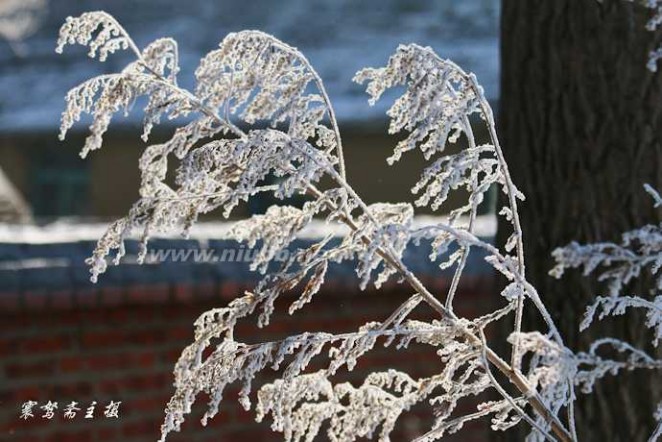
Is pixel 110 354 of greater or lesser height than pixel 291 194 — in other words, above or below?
below

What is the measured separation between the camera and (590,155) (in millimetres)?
3039

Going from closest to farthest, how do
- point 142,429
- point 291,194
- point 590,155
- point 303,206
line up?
point 291,194, point 303,206, point 590,155, point 142,429

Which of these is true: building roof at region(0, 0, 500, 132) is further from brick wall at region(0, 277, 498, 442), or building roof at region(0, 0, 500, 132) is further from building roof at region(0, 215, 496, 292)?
brick wall at region(0, 277, 498, 442)

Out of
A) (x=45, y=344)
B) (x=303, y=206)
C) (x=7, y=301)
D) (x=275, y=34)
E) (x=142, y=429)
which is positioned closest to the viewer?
(x=303, y=206)

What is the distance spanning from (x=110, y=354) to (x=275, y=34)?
12.9m

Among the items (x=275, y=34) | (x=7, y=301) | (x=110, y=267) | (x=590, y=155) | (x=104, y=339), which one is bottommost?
(x=104, y=339)

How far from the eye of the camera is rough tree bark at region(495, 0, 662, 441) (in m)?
2.98

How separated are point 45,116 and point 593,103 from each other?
13.7 meters

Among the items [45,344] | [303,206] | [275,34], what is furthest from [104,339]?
[275,34]

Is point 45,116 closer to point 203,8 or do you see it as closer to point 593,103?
point 203,8

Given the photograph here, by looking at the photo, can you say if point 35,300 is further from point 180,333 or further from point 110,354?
point 180,333

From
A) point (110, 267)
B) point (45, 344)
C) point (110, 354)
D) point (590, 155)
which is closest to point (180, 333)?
point (110, 354)

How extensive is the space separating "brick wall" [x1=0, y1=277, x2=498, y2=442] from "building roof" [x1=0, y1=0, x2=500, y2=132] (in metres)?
10.7

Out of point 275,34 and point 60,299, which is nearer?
point 60,299
